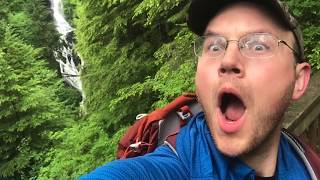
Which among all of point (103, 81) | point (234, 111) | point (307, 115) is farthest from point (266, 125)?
point (103, 81)

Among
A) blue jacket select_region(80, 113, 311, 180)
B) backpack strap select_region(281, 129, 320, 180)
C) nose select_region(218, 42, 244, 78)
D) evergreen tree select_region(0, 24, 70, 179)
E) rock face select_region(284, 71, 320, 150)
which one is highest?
nose select_region(218, 42, 244, 78)

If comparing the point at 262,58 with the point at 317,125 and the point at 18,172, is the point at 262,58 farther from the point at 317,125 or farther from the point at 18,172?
the point at 18,172

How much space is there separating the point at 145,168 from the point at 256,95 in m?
0.39

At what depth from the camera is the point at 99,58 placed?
11.1 meters

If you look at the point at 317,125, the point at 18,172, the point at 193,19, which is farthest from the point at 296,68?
the point at 18,172

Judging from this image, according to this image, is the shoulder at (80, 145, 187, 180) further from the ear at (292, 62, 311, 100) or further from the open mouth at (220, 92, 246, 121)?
the ear at (292, 62, 311, 100)

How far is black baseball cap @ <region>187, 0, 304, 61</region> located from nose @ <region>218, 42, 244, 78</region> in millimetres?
156

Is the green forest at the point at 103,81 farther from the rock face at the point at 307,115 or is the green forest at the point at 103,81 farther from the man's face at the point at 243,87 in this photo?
the man's face at the point at 243,87

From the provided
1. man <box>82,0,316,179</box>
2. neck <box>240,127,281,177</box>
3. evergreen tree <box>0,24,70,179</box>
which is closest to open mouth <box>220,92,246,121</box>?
man <box>82,0,316,179</box>

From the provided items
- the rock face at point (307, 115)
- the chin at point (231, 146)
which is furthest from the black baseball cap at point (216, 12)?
the rock face at point (307, 115)

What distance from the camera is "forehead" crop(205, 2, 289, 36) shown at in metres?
1.43

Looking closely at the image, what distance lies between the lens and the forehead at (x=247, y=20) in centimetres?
143

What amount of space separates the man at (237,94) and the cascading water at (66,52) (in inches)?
1048

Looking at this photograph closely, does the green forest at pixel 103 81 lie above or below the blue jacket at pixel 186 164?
below
